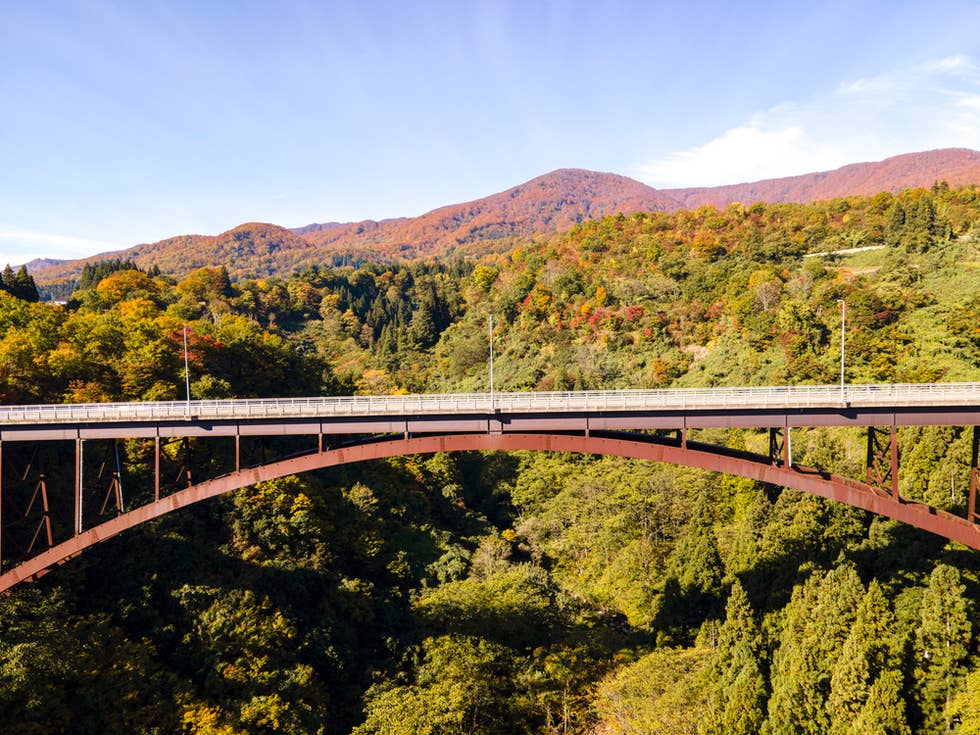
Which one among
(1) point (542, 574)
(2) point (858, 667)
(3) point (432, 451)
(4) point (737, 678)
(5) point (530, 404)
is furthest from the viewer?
(1) point (542, 574)

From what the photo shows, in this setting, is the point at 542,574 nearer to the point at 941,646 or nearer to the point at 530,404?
the point at 530,404

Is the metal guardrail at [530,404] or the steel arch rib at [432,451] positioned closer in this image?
the steel arch rib at [432,451]

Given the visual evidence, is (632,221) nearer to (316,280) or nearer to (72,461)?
(316,280)

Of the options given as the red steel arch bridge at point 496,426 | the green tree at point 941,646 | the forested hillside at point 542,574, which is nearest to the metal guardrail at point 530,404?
the red steel arch bridge at point 496,426

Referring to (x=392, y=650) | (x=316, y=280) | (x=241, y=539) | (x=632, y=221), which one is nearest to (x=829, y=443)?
(x=392, y=650)

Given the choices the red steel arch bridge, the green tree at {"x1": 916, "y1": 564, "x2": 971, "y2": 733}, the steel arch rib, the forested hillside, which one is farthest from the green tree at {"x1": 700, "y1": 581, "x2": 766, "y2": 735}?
the steel arch rib

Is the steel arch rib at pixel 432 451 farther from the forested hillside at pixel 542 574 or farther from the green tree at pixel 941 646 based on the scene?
the green tree at pixel 941 646

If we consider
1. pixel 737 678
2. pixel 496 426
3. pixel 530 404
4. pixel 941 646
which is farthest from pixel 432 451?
pixel 941 646
